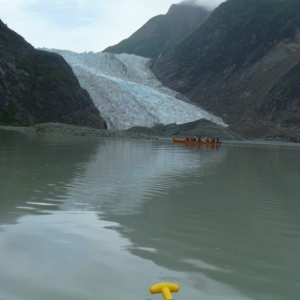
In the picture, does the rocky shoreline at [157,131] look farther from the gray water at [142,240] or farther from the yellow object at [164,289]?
the yellow object at [164,289]

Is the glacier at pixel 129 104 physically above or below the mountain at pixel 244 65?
below

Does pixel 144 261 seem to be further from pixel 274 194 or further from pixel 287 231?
pixel 274 194

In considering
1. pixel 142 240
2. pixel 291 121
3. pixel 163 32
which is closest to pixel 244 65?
pixel 291 121

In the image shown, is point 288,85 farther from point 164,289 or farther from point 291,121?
point 164,289

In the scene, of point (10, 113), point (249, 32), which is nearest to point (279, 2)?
point (249, 32)

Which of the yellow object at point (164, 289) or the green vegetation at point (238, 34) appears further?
the green vegetation at point (238, 34)

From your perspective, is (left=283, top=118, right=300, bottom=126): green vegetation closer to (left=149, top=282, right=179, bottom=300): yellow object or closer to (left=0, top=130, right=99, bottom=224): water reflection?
(left=0, top=130, right=99, bottom=224): water reflection

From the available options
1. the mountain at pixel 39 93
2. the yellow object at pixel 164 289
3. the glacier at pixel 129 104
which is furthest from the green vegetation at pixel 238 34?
the yellow object at pixel 164 289
